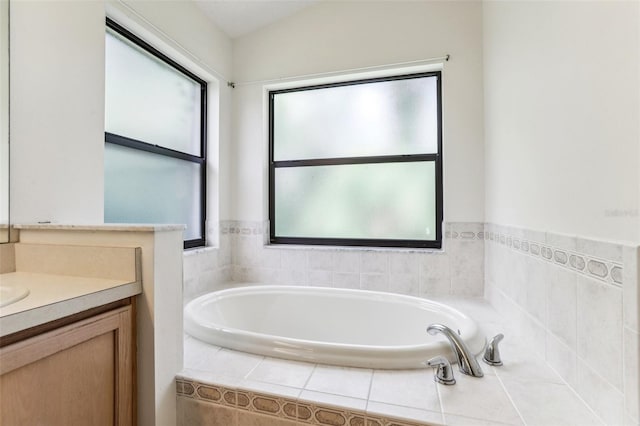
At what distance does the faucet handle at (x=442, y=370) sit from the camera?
3.30 ft

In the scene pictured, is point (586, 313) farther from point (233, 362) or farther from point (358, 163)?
point (358, 163)

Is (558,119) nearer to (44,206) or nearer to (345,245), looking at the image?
(345,245)

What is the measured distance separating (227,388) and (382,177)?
5.89ft

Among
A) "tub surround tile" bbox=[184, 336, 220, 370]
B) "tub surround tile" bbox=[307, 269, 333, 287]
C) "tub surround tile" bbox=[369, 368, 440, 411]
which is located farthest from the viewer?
"tub surround tile" bbox=[307, 269, 333, 287]

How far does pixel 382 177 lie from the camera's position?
232 cm

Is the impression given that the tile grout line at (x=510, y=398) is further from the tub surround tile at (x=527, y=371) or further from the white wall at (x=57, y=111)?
the white wall at (x=57, y=111)

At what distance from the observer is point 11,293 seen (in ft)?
2.70

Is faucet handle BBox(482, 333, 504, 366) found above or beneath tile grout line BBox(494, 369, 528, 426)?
above

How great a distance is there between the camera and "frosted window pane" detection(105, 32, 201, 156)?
168 cm

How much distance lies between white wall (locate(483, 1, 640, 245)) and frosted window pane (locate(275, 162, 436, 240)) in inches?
24.2

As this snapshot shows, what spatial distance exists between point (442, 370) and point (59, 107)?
1945mm

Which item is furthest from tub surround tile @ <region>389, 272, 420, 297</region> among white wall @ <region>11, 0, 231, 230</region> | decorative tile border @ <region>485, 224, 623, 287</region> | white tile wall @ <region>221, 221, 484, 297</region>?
white wall @ <region>11, 0, 231, 230</region>

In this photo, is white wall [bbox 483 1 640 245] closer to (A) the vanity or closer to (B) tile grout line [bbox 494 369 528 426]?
(B) tile grout line [bbox 494 369 528 426]

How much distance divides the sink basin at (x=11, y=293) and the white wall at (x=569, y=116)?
63.8 inches
